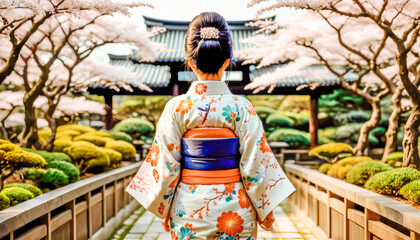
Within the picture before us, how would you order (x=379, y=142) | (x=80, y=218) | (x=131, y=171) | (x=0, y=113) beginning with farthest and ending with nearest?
1. (x=379, y=142)
2. (x=0, y=113)
3. (x=131, y=171)
4. (x=80, y=218)

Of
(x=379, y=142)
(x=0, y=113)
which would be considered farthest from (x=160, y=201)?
(x=379, y=142)

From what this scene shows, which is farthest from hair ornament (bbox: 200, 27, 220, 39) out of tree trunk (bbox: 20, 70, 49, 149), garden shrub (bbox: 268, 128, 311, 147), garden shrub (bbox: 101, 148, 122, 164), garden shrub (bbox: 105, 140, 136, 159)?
garden shrub (bbox: 268, 128, 311, 147)

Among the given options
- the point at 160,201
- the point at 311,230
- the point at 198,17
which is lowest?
the point at 311,230

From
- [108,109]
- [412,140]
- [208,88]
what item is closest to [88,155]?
[208,88]

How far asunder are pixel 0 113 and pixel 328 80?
34.2ft

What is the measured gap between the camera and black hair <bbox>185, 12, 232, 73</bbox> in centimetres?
212

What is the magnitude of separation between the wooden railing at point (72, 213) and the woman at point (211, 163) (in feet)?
3.95

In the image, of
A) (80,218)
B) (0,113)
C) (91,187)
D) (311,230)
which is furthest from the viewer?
(0,113)

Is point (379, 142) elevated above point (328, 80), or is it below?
below

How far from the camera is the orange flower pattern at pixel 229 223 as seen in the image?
203 centimetres

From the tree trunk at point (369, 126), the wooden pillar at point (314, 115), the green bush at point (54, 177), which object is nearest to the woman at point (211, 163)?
the green bush at point (54, 177)

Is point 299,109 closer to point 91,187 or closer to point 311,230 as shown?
point 311,230

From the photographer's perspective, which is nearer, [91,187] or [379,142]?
[91,187]

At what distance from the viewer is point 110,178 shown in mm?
5355
